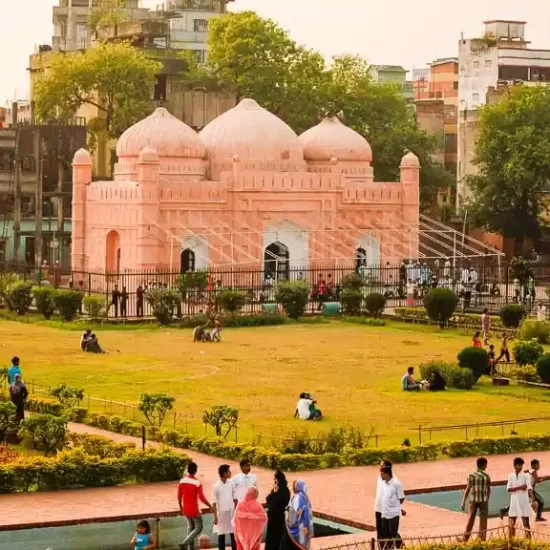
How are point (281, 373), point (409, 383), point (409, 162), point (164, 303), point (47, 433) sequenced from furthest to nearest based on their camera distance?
1. point (409, 162)
2. point (164, 303)
3. point (281, 373)
4. point (409, 383)
5. point (47, 433)

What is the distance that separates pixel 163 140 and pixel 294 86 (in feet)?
56.0

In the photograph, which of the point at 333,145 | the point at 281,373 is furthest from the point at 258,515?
the point at 333,145

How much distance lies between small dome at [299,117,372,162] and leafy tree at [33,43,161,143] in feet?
38.0

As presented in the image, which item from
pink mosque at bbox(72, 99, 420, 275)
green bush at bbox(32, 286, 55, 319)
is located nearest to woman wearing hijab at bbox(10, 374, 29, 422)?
green bush at bbox(32, 286, 55, 319)

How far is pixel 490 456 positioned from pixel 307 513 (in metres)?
7.82

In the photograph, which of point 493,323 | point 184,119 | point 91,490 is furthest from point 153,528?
point 184,119

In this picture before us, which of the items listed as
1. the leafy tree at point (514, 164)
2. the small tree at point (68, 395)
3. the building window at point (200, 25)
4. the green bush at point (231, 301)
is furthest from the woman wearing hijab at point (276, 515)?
the building window at point (200, 25)

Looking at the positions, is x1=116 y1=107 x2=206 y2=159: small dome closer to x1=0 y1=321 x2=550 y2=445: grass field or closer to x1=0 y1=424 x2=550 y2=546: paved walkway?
x1=0 y1=321 x2=550 y2=445: grass field

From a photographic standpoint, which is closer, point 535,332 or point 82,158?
point 535,332

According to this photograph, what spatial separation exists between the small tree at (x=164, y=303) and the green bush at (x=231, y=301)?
1.37m

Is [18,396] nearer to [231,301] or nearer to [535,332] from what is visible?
[535,332]

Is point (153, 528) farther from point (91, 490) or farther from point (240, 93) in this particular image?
point (240, 93)

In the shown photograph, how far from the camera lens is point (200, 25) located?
282 ft

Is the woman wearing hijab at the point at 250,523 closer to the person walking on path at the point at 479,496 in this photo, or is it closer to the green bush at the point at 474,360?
the person walking on path at the point at 479,496
